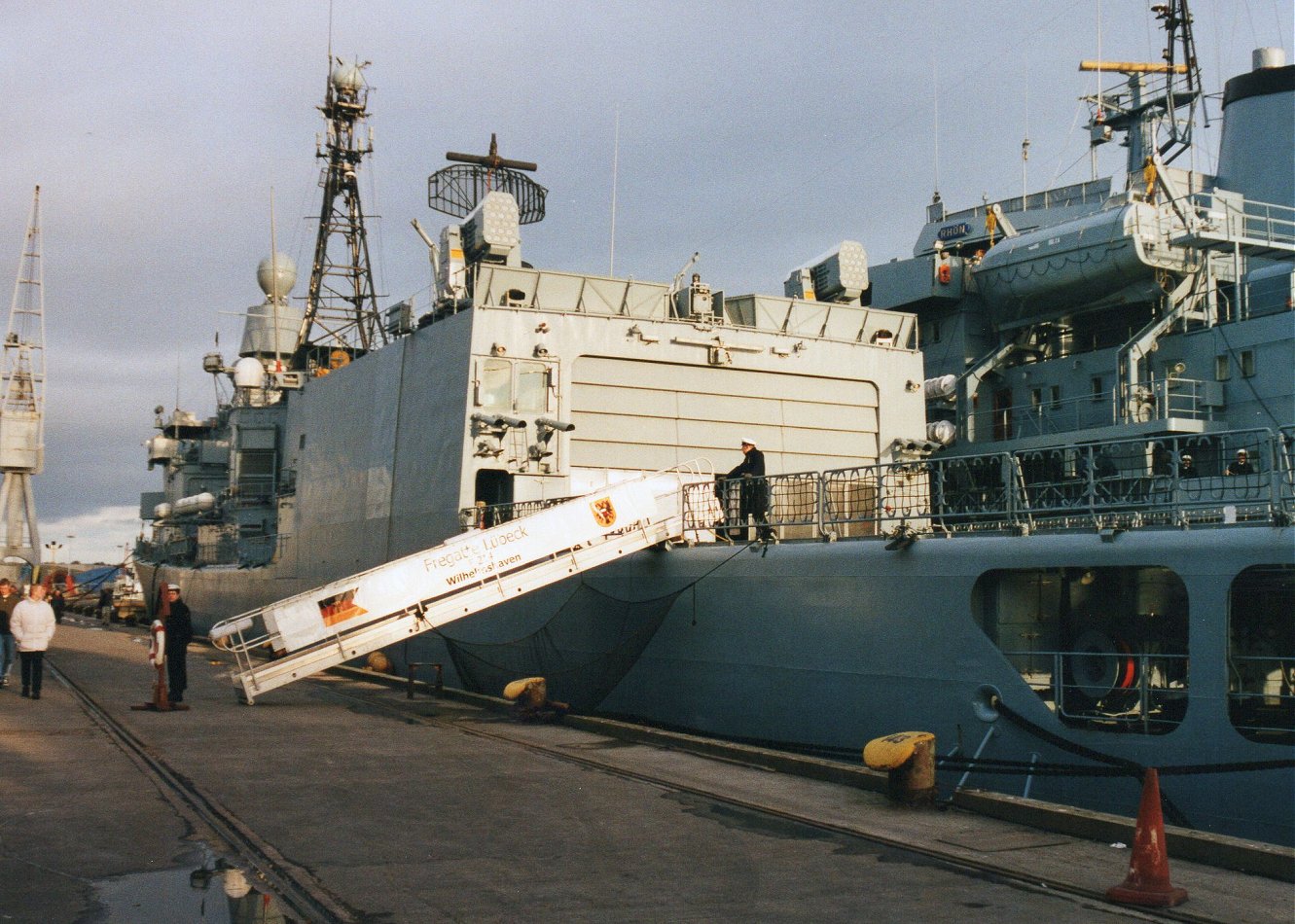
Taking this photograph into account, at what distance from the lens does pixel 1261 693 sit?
28.1ft

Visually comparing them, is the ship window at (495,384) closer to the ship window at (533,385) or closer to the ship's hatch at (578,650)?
the ship window at (533,385)

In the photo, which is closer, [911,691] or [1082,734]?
[1082,734]

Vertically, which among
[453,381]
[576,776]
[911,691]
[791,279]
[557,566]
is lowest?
[576,776]

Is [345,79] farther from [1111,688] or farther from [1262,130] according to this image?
[1111,688]

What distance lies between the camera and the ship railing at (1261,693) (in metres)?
8.61

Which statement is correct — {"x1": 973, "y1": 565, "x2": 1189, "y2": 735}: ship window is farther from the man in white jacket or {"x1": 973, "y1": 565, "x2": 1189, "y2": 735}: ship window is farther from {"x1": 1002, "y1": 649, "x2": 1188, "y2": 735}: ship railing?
the man in white jacket

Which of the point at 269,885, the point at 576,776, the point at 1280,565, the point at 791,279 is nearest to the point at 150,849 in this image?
the point at 269,885

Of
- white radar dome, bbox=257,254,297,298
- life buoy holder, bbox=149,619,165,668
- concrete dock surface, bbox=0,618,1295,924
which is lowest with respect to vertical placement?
concrete dock surface, bbox=0,618,1295,924

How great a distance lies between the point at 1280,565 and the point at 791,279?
13.6 meters

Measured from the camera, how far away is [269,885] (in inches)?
243

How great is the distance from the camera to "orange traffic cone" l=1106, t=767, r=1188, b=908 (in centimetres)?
593

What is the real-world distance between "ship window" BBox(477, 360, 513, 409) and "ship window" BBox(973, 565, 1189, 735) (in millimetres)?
8107

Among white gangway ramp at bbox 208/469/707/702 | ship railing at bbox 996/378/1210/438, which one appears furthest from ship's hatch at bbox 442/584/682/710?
ship railing at bbox 996/378/1210/438

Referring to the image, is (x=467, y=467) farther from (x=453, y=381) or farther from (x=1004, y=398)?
(x=1004, y=398)
